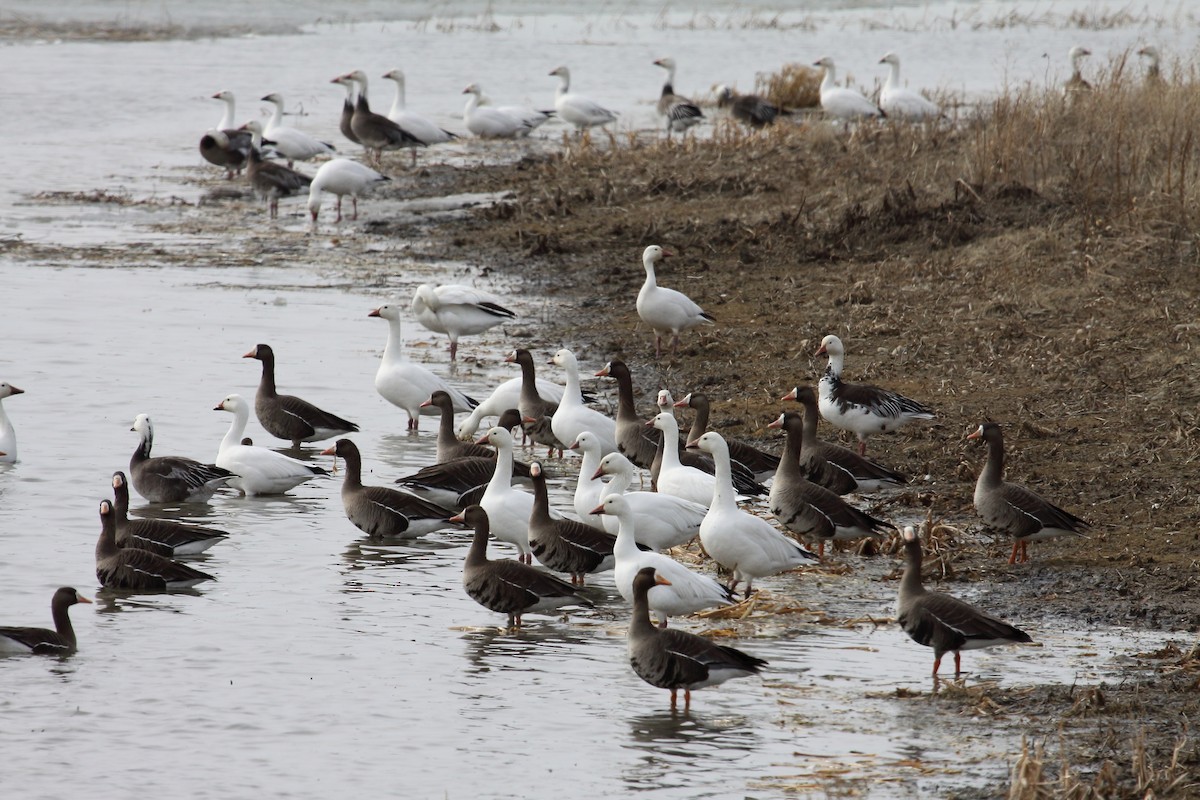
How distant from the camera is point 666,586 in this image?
7.98m

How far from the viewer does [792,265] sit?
16609 mm

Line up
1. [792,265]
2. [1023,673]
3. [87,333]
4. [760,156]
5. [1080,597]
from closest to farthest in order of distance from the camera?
[1023,673] < [1080,597] < [87,333] < [792,265] < [760,156]

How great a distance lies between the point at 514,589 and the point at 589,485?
1703mm

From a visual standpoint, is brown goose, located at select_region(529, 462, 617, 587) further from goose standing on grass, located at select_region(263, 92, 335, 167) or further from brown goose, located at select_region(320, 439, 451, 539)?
goose standing on grass, located at select_region(263, 92, 335, 167)

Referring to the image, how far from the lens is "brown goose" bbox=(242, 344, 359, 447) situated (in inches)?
472

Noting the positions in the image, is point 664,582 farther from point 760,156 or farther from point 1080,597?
point 760,156

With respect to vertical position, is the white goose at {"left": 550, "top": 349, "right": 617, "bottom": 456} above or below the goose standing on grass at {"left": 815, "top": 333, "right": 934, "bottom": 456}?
below

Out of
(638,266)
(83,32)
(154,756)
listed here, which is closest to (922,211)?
(638,266)

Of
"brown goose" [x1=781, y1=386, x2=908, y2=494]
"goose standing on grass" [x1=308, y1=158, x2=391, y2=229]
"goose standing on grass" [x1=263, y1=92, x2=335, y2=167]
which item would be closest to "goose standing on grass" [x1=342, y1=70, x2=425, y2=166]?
"goose standing on grass" [x1=263, y1=92, x2=335, y2=167]

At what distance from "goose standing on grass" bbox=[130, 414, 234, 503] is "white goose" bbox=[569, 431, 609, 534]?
8.57 ft

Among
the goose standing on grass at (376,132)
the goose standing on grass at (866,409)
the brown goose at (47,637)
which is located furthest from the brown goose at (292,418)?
the goose standing on grass at (376,132)

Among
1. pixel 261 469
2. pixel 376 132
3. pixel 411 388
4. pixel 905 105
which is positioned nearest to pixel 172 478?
pixel 261 469

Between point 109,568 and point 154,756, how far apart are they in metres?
2.47

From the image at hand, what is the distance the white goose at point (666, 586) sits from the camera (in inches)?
313
